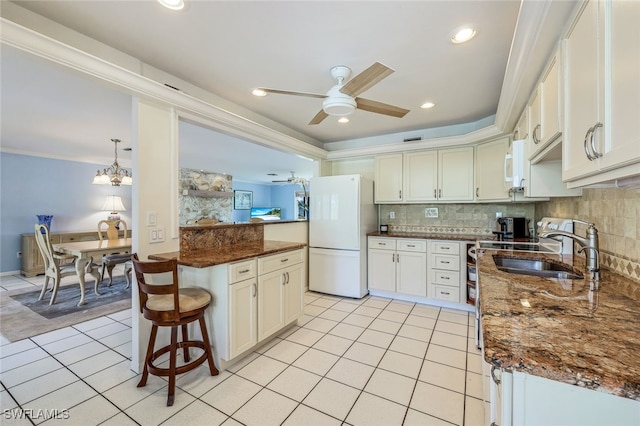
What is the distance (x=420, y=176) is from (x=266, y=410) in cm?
329

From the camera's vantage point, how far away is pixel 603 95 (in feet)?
2.90

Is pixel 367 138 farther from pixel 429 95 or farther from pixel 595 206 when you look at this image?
pixel 595 206

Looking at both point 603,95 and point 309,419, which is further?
point 309,419

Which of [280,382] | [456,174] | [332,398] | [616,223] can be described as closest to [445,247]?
[456,174]

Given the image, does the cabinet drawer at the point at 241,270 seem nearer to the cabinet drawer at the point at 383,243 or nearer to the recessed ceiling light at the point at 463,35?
the cabinet drawer at the point at 383,243

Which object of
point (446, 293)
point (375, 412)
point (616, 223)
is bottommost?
point (375, 412)

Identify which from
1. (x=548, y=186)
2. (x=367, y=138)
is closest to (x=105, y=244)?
(x=367, y=138)

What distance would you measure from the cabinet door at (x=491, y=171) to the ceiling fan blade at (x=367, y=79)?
2.20 metres

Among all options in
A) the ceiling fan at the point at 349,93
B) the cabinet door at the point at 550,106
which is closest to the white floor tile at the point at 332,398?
the cabinet door at the point at 550,106

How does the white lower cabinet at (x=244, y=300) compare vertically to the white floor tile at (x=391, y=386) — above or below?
above

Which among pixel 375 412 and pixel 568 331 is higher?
pixel 568 331

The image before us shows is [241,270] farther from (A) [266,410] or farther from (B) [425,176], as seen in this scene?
(B) [425,176]

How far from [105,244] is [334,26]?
4.24m

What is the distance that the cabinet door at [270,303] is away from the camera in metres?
2.37
